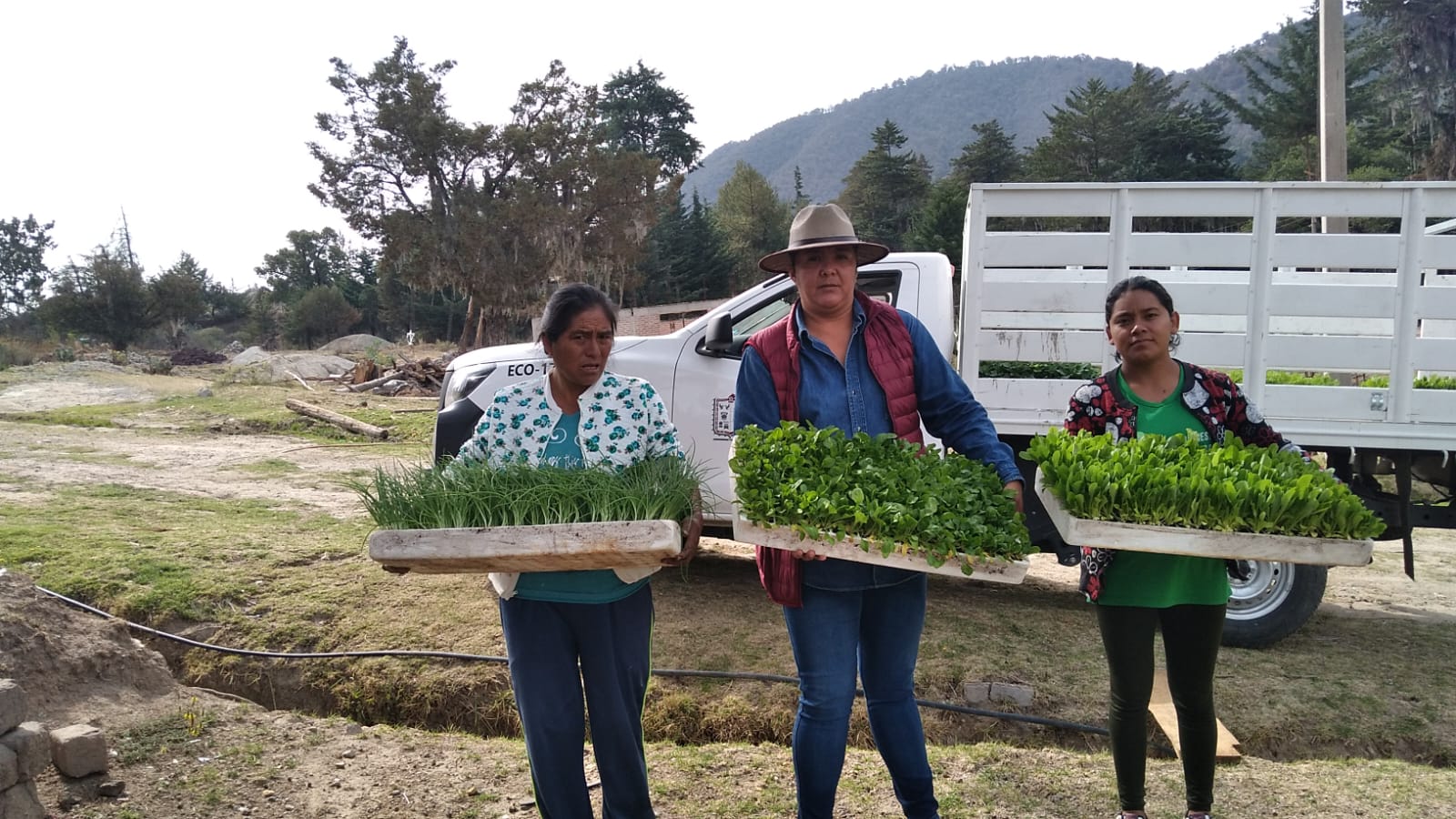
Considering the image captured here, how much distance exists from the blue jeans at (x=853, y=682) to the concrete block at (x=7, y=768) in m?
2.86

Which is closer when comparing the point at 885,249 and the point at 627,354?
the point at 885,249

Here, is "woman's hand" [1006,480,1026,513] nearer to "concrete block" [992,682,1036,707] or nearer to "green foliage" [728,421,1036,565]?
"green foliage" [728,421,1036,565]

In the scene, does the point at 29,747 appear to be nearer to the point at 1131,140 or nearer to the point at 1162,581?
the point at 1162,581

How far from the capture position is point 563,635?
106 inches

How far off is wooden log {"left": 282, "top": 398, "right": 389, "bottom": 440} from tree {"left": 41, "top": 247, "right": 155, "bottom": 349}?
1131 inches

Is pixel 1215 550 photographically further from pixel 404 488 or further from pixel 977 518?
pixel 404 488

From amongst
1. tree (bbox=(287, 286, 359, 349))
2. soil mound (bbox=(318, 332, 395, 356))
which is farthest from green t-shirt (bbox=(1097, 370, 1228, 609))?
tree (bbox=(287, 286, 359, 349))

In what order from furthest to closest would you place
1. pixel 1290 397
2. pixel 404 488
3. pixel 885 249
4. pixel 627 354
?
pixel 627 354 → pixel 1290 397 → pixel 885 249 → pixel 404 488

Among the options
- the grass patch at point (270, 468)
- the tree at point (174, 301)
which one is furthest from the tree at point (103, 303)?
the grass patch at point (270, 468)

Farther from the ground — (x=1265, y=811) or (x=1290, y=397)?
(x=1290, y=397)

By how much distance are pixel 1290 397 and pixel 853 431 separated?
150 inches

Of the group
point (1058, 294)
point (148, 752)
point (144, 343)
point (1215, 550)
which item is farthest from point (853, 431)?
point (144, 343)

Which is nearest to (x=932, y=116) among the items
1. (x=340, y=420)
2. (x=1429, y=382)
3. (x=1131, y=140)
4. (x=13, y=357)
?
(x=1131, y=140)

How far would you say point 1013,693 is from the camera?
15.7 ft
